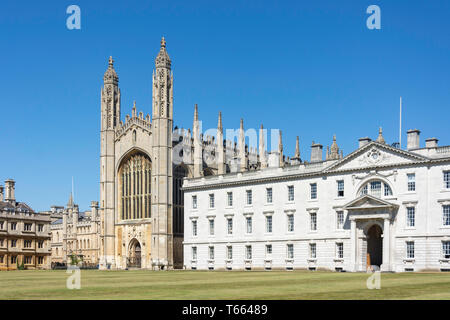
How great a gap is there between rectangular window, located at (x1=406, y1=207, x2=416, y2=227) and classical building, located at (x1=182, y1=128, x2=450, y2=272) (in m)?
0.08

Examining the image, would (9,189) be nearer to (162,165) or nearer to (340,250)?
(162,165)

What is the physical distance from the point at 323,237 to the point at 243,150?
21.6 meters

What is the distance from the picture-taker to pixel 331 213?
5825 cm

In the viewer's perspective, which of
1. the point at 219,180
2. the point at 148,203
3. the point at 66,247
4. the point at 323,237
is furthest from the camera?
the point at 66,247

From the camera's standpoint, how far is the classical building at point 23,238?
82312 millimetres

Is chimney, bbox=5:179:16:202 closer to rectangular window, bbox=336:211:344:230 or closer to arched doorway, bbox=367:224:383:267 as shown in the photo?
rectangular window, bbox=336:211:344:230

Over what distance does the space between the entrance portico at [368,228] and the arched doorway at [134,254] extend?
31.4 metres

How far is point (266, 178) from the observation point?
63.4m

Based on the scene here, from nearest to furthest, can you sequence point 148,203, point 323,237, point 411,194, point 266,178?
point 411,194 < point 323,237 < point 266,178 < point 148,203

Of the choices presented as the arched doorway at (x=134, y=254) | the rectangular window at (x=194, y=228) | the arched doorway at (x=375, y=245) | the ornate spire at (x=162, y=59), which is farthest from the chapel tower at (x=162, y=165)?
the arched doorway at (x=375, y=245)

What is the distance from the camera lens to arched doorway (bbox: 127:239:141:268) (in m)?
78.5
